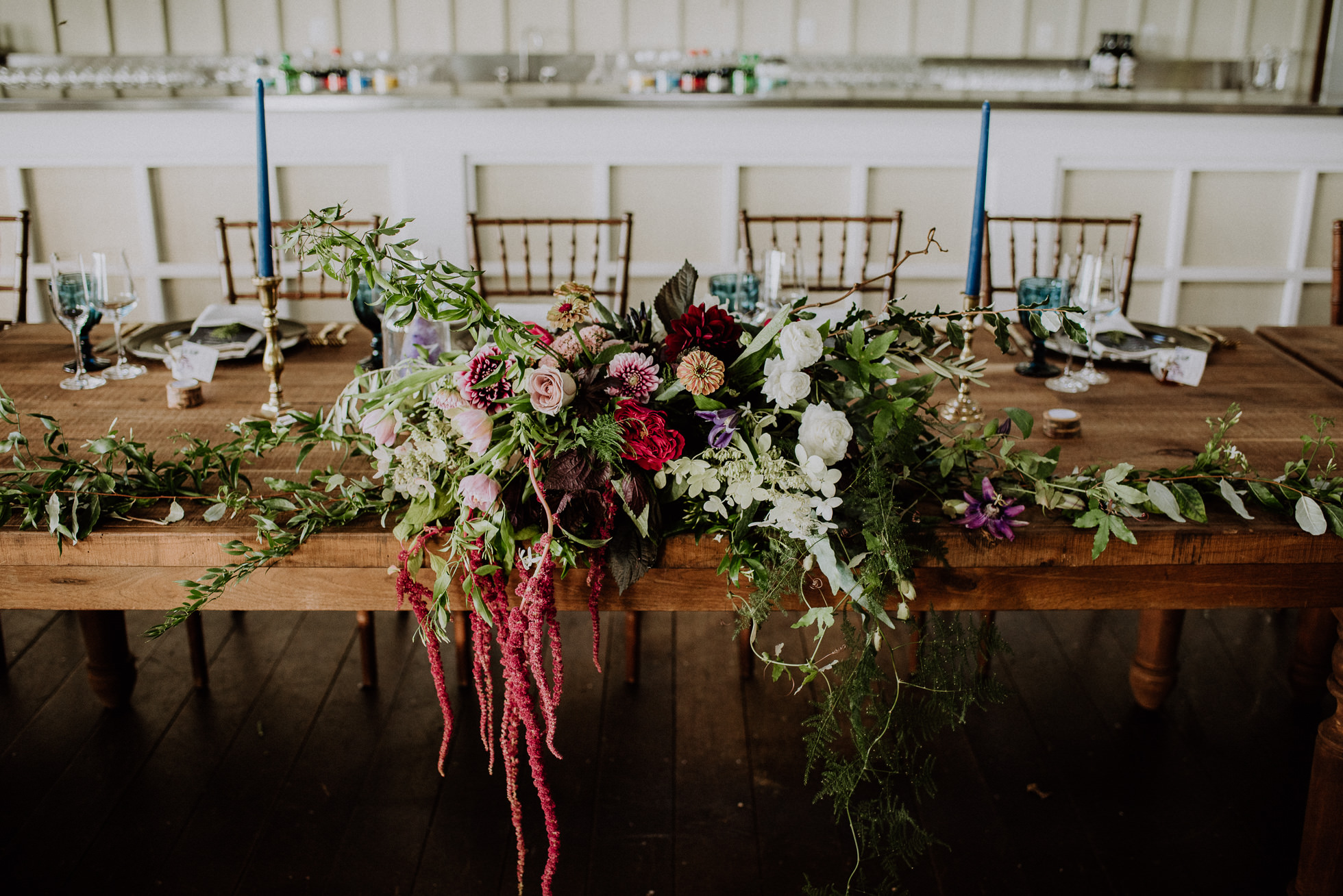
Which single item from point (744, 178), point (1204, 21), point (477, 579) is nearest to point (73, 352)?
point (477, 579)

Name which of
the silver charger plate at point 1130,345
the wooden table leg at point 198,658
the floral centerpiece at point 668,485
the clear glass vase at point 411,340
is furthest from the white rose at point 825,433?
the wooden table leg at point 198,658

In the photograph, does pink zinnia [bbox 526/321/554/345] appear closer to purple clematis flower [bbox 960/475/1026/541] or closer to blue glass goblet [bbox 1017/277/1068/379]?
purple clematis flower [bbox 960/475/1026/541]

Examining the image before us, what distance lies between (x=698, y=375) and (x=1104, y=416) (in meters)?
0.80

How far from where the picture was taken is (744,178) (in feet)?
11.0

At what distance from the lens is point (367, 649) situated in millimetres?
1943

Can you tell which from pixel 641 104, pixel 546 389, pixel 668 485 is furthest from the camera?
pixel 641 104

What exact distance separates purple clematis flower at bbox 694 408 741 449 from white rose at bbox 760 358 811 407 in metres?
0.04

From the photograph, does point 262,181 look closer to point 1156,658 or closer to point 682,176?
point 1156,658

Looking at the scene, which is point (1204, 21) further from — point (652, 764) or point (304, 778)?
point (304, 778)

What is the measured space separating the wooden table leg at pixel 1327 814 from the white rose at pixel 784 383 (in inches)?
29.3

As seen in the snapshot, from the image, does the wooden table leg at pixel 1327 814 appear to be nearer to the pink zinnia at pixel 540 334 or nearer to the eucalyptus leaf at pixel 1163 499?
the eucalyptus leaf at pixel 1163 499

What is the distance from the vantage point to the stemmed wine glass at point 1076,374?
1.63 meters

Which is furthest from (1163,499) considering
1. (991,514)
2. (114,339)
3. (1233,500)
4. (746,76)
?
(746,76)

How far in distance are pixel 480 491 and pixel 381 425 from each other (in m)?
0.16
